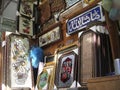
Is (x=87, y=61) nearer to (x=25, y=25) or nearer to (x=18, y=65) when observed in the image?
(x=18, y=65)

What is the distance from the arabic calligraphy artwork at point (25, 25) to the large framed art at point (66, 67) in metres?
0.95

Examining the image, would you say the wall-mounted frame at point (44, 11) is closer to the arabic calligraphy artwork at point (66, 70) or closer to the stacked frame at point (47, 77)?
the stacked frame at point (47, 77)

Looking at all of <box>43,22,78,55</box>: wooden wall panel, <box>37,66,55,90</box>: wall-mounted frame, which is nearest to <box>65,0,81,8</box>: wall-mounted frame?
<box>43,22,78,55</box>: wooden wall panel

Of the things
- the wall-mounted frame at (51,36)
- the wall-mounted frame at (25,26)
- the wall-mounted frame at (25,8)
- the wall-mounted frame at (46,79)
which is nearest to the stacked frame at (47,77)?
the wall-mounted frame at (46,79)

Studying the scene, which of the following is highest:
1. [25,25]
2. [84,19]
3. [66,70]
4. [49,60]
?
[25,25]

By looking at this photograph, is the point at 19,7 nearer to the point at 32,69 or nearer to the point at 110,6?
the point at 32,69

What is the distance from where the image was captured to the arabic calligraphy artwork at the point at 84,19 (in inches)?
98.9

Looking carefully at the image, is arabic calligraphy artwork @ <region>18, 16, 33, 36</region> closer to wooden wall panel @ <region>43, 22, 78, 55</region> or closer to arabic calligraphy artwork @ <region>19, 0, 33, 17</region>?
arabic calligraphy artwork @ <region>19, 0, 33, 17</region>

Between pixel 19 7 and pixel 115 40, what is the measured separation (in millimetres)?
1940

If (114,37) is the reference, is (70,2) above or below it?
above

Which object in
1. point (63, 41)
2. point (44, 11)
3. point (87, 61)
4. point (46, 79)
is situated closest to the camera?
point (87, 61)

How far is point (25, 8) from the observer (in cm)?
370

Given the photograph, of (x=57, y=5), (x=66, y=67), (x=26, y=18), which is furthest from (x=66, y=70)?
(x=26, y=18)

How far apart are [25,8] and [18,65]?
0.98 metres
